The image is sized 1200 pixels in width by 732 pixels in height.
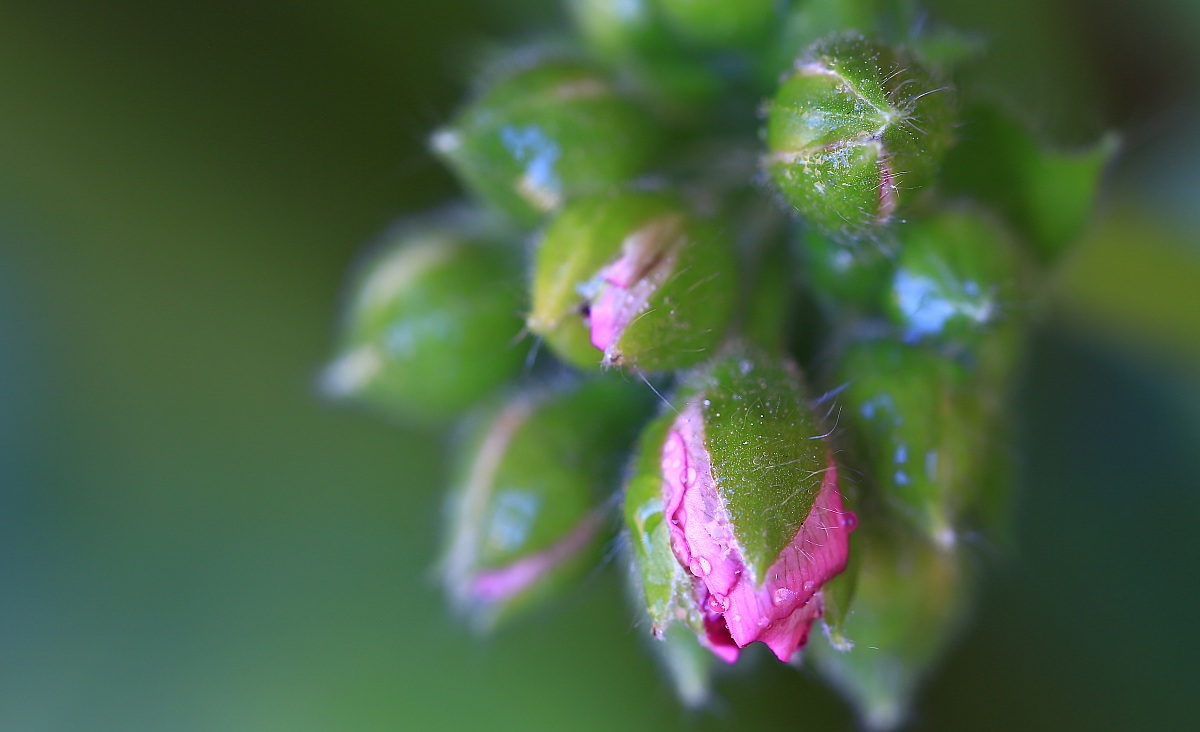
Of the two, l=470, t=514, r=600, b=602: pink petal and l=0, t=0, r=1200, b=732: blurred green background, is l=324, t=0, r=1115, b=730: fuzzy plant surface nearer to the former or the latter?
l=470, t=514, r=600, b=602: pink petal

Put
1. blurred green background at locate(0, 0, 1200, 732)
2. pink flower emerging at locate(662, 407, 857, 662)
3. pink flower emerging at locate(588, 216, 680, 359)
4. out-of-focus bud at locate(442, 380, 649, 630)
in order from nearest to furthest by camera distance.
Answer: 1. pink flower emerging at locate(662, 407, 857, 662)
2. pink flower emerging at locate(588, 216, 680, 359)
3. out-of-focus bud at locate(442, 380, 649, 630)
4. blurred green background at locate(0, 0, 1200, 732)

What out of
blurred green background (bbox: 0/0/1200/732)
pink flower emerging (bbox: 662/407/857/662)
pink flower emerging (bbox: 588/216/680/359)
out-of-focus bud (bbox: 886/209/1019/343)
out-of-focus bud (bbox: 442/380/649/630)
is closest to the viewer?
pink flower emerging (bbox: 662/407/857/662)

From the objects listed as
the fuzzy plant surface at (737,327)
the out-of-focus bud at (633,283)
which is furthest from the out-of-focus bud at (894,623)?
the out-of-focus bud at (633,283)

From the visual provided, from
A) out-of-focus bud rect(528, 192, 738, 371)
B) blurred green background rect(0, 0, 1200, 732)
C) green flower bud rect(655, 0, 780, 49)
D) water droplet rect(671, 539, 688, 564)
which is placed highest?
green flower bud rect(655, 0, 780, 49)

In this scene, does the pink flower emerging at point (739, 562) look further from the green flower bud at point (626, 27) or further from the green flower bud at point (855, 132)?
the green flower bud at point (626, 27)

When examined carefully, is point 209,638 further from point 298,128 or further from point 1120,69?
point 1120,69

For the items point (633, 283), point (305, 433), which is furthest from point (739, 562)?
point (305, 433)

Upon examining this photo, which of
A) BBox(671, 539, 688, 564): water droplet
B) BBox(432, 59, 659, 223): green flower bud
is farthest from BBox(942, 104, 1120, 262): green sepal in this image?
BBox(671, 539, 688, 564): water droplet

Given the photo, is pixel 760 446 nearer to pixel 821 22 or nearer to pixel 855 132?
pixel 855 132
